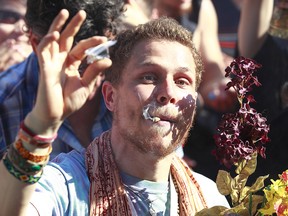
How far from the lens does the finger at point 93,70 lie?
7.07 feet

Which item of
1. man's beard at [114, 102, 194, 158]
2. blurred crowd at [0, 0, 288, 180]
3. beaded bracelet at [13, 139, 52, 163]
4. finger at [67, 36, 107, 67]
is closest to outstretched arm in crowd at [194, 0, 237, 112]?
blurred crowd at [0, 0, 288, 180]

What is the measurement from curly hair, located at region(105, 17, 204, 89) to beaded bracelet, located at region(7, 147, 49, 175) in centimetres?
66

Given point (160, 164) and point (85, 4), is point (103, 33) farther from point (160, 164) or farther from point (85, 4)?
point (160, 164)

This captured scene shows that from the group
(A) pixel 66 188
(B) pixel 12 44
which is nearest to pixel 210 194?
(A) pixel 66 188

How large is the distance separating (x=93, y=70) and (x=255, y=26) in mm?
2255

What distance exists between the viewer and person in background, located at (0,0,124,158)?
10.9 feet

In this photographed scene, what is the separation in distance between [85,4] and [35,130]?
1.35 meters

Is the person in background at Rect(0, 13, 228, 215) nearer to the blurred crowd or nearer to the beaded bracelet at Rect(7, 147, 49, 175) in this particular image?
the beaded bracelet at Rect(7, 147, 49, 175)

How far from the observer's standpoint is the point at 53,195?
238cm

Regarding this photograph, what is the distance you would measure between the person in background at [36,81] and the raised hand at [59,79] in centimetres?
111

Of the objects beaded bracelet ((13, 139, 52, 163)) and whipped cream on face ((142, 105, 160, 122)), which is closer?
beaded bracelet ((13, 139, 52, 163))

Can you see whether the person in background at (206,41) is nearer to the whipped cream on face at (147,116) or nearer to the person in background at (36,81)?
the person in background at (36,81)

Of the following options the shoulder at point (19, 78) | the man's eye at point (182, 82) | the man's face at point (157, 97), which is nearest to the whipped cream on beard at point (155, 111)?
the man's face at point (157, 97)

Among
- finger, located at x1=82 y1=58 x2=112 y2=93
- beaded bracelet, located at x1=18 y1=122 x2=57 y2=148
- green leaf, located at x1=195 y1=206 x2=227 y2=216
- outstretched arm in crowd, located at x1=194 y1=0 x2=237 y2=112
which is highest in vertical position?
finger, located at x1=82 y1=58 x2=112 y2=93
